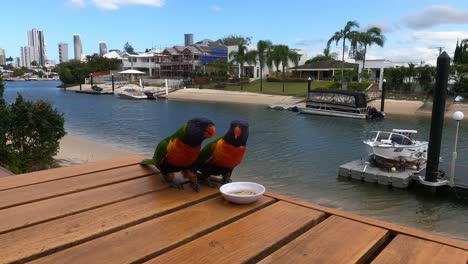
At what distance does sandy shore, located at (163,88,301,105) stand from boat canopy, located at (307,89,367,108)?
781 centimetres

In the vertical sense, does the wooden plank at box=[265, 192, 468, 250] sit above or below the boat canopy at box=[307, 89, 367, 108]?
above

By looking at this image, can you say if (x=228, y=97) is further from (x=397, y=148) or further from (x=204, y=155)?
(x=204, y=155)

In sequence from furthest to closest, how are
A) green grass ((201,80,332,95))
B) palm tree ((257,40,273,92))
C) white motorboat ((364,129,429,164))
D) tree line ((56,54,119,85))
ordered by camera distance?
tree line ((56,54,119,85))
palm tree ((257,40,273,92))
green grass ((201,80,332,95))
white motorboat ((364,129,429,164))

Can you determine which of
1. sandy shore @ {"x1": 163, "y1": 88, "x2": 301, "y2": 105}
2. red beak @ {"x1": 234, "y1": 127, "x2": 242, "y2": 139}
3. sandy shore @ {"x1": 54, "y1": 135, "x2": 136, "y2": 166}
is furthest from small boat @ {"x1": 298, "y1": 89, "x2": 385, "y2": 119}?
red beak @ {"x1": 234, "y1": 127, "x2": 242, "y2": 139}

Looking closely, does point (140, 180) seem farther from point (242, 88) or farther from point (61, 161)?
point (242, 88)

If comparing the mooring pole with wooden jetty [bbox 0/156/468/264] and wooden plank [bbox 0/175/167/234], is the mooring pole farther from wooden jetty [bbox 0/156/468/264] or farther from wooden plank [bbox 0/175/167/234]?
wooden plank [bbox 0/175/167/234]

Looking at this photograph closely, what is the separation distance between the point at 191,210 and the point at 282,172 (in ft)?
43.1

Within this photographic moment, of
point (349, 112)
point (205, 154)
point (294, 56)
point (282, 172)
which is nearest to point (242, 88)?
point (294, 56)

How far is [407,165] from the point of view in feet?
46.1

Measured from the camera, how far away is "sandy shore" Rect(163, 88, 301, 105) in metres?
50.2

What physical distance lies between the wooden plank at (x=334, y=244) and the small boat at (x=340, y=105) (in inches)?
1359

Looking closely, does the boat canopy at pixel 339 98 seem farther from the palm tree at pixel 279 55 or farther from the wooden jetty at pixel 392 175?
the palm tree at pixel 279 55

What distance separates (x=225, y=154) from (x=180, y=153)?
0.38 m

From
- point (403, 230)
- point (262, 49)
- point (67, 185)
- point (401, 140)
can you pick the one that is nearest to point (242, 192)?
point (403, 230)
